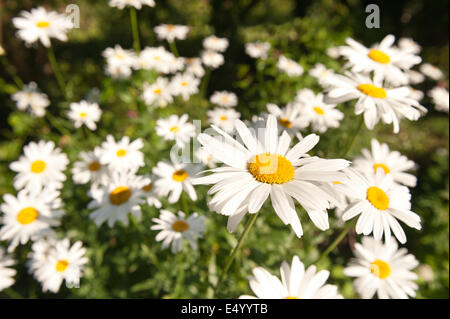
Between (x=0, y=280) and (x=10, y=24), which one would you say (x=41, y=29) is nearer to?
(x=10, y=24)

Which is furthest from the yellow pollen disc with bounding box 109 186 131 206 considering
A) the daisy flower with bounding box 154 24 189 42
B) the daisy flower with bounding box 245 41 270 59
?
the daisy flower with bounding box 245 41 270 59

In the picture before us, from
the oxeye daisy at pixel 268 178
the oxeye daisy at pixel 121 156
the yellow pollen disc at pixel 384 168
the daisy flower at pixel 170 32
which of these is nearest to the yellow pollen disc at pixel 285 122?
the yellow pollen disc at pixel 384 168

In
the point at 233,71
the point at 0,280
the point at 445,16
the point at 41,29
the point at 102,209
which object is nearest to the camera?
the point at 0,280

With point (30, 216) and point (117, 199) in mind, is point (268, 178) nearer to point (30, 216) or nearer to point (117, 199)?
point (117, 199)

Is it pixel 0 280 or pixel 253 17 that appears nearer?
pixel 0 280

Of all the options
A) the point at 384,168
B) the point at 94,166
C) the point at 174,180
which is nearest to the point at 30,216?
the point at 94,166

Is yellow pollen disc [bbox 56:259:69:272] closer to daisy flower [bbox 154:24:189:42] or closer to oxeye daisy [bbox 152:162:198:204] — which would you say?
oxeye daisy [bbox 152:162:198:204]
